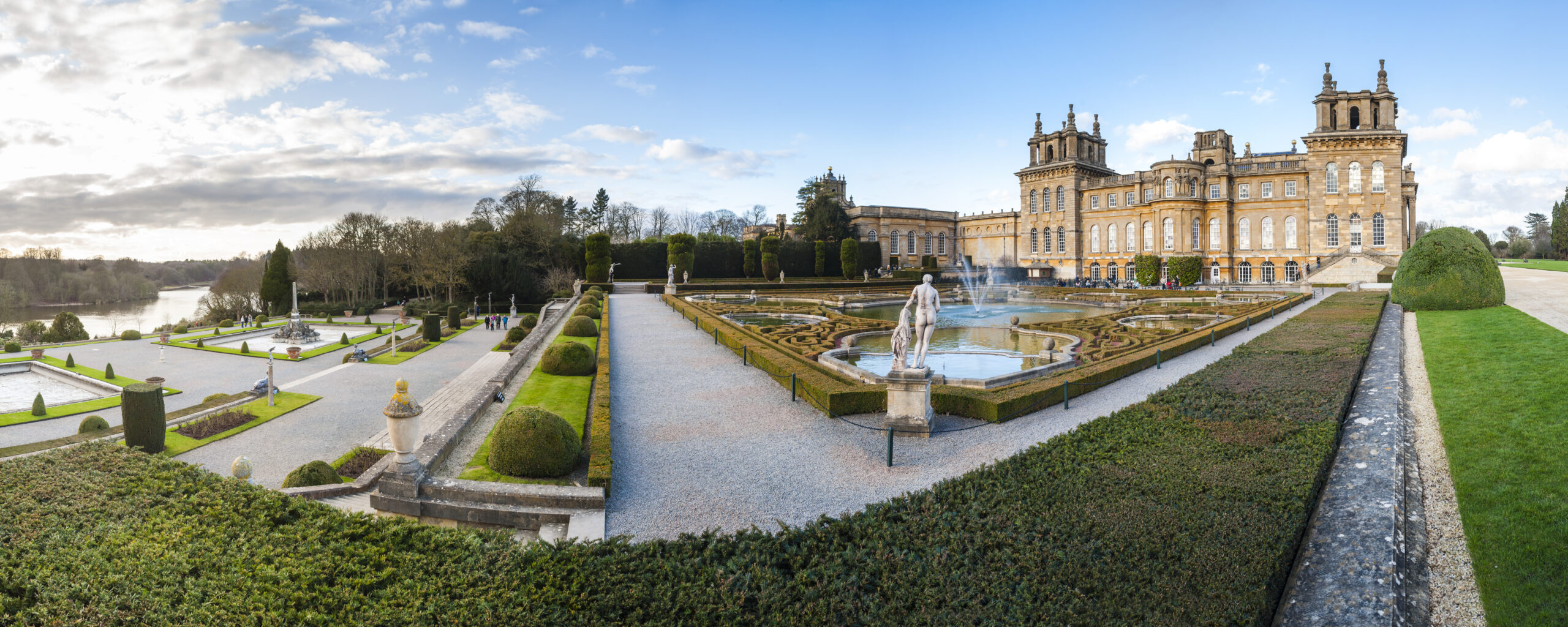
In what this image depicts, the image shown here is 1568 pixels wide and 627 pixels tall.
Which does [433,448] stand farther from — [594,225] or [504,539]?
[594,225]

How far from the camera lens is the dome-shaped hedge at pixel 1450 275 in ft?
67.9

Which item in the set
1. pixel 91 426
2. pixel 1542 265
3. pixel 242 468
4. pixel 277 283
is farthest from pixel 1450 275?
pixel 277 283

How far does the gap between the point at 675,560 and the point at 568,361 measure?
10743mm

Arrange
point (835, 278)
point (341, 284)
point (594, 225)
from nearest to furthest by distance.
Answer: point (341, 284)
point (835, 278)
point (594, 225)

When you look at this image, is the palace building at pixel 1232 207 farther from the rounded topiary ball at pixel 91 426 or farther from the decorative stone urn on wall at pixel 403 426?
the rounded topiary ball at pixel 91 426

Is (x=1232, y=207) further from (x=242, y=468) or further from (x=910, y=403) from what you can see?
(x=242, y=468)

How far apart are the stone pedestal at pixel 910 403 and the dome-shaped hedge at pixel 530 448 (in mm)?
4477

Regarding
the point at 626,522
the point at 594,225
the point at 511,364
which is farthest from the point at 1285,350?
the point at 594,225

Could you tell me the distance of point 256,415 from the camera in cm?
1736

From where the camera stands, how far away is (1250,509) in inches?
236

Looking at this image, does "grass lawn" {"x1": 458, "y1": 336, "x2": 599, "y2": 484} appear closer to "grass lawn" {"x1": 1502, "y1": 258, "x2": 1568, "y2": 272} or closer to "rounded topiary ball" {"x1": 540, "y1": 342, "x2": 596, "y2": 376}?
"rounded topiary ball" {"x1": 540, "y1": 342, "x2": 596, "y2": 376}

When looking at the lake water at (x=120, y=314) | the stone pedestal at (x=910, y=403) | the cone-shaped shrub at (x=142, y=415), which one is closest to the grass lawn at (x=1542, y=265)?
the stone pedestal at (x=910, y=403)

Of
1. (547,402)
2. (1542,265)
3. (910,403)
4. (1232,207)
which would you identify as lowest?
(547,402)

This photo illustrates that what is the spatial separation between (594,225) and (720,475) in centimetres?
6415
